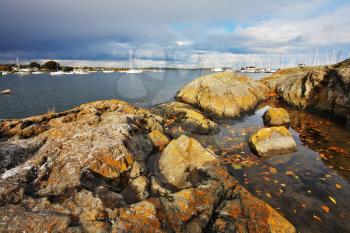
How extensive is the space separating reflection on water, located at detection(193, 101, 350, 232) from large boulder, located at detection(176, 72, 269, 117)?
189 inches

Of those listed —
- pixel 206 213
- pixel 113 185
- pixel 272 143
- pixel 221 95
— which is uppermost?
pixel 221 95

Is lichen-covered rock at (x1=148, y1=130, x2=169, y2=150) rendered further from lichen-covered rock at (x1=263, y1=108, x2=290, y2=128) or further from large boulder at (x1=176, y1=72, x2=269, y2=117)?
lichen-covered rock at (x1=263, y1=108, x2=290, y2=128)

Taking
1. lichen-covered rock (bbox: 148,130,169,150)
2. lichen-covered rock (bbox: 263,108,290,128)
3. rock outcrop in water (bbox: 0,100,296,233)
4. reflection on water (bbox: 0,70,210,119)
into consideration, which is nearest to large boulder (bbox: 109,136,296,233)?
rock outcrop in water (bbox: 0,100,296,233)

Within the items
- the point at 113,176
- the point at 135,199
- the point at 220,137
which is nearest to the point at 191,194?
the point at 135,199

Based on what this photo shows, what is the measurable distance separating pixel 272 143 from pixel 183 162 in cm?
599

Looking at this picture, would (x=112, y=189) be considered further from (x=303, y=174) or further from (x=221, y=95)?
(x=221, y=95)

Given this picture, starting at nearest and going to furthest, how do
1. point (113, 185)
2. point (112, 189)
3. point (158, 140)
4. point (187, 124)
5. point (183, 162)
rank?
point (112, 189) < point (113, 185) < point (183, 162) < point (158, 140) < point (187, 124)

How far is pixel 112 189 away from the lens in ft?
18.9

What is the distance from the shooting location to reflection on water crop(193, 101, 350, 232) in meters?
6.54

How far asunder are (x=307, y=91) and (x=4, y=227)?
26384 millimetres

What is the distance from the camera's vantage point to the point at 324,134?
46.4 ft

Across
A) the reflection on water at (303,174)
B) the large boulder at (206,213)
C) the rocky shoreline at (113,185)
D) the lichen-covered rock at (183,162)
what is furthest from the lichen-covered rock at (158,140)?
the large boulder at (206,213)

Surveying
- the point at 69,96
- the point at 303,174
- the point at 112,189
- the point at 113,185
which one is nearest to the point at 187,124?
the point at 303,174

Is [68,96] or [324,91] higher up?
[324,91]
